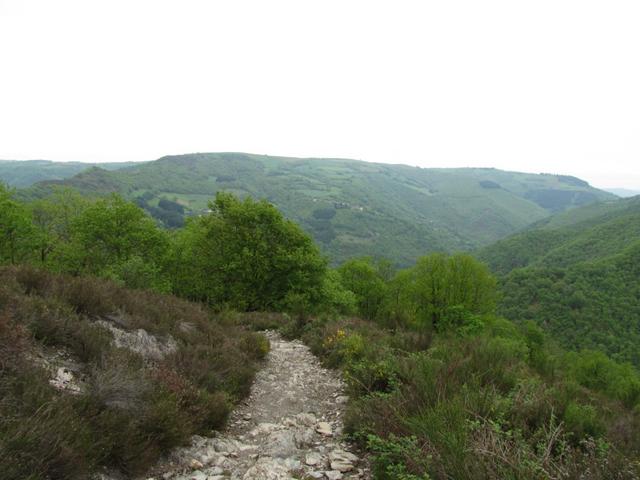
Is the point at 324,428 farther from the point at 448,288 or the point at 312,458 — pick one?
the point at 448,288

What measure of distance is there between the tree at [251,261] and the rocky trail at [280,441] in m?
11.7

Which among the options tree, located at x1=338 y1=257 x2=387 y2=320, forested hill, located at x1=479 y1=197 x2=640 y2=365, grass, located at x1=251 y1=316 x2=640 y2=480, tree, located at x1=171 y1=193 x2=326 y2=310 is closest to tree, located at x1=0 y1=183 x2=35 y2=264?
tree, located at x1=171 y1=193 x2=326 y2=310

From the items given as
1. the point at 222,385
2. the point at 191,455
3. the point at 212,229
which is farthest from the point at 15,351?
the point at 212,229

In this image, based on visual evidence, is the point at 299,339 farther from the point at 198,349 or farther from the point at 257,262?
the point at 257,262

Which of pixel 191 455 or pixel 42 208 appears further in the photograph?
pixel 42 208

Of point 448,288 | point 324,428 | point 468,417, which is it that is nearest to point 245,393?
point 324,428

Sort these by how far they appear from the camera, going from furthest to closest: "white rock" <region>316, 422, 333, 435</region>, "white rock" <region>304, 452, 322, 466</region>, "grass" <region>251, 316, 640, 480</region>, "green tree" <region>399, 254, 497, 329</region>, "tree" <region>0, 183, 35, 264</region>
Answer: "green tree" <region>399, 254, 497, 329</region> < "tree" <region>0, 183, 35, 264</region> < "white rock" <region>316, 422, 333, 435</region> < "white rock" <region>304, 452, 322, 466</region> < "grass" <region>251, 316, 640, 480</region>

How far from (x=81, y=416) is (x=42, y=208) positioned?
1295 inches

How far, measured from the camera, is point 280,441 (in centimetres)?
545

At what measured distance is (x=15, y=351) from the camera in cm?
432

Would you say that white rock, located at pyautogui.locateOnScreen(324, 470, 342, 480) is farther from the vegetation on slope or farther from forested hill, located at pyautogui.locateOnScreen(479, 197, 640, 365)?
forested hill, located at pyautogui.locateOnScreen(479, 197, 640, 365)

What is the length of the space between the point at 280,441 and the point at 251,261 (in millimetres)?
16096

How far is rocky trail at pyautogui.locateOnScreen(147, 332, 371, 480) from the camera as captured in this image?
4516 millimetres

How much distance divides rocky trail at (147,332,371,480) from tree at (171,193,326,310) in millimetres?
Answer: 11721
